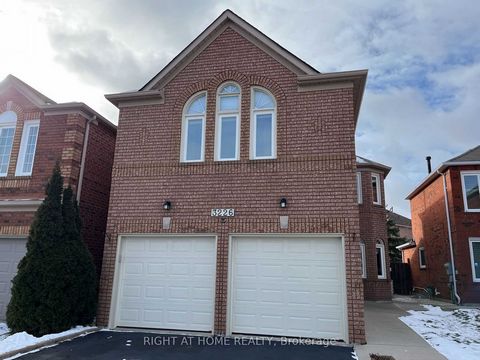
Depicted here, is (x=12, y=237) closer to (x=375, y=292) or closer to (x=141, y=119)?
(x=141, y=119)

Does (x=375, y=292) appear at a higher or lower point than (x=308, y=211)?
lower

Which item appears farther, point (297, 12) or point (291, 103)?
point (297, 12)

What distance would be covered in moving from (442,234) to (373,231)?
11.2 feet

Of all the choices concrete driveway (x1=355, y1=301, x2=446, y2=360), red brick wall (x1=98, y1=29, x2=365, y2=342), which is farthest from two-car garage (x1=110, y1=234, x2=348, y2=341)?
concrete driveway (x1=355, y1=301, x2=446, y2=360)

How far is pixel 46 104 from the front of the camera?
11227 mm

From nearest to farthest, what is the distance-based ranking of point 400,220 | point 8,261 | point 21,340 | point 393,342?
point 21,340, point 393,342, point 8,261, point 400,220

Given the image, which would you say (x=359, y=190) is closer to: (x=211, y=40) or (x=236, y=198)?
(x=236, y=198)

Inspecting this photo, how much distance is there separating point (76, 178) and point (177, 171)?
309cm

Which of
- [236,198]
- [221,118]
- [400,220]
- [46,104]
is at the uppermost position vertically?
[400,220]

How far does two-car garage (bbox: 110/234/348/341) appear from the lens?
852 centimetres

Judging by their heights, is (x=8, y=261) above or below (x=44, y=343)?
above

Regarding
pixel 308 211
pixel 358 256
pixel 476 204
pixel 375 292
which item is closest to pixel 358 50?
pixel 308 211

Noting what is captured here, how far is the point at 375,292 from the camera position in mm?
16141

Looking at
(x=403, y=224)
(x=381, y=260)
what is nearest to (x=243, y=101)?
(x=381, y=260)
